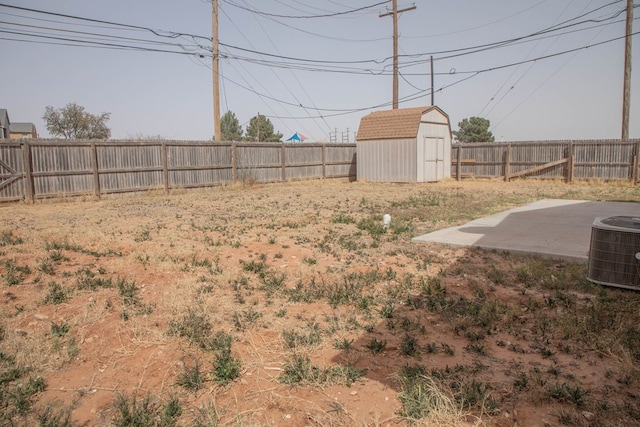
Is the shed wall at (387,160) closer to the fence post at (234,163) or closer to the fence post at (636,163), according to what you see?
the fence post at (234,163)

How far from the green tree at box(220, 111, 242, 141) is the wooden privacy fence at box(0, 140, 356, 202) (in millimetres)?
45807

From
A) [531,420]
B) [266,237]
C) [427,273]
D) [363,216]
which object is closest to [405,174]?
[363,216]

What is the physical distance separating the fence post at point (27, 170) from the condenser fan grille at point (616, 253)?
15238mm

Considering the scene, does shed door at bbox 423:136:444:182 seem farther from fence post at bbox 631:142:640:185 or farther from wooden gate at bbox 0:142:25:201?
wooden gate at bbox 0:142:25:201

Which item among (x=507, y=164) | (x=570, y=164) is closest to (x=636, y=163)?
(x=570, y=164)

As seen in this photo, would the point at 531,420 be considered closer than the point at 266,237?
Yes

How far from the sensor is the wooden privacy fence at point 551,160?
64.4 feet

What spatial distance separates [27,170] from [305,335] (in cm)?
1351

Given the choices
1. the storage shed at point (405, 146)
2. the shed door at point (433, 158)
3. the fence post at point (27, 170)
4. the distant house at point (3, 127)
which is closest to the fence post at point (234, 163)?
the storage shed at point (405, 146)

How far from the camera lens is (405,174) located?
2220 centimetres

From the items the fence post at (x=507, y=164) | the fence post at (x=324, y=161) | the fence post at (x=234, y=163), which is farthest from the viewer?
the fence post at (x=324, y=161)

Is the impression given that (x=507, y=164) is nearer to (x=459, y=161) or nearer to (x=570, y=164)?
(x=459, y=161)

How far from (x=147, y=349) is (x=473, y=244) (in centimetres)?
554

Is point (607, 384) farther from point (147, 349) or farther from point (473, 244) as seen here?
point (473, 244)
